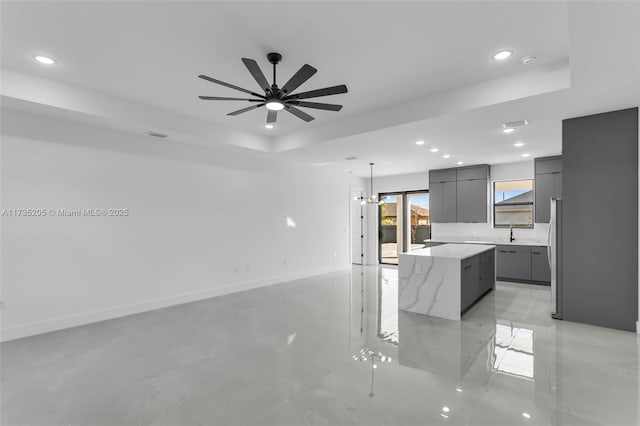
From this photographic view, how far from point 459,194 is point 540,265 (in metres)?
2.28

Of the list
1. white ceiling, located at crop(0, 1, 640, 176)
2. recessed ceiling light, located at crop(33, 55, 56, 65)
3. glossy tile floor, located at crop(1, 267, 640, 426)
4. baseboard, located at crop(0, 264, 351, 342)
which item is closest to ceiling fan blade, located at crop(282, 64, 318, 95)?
white ceiling, located at crop(0, 1, 640, 176)

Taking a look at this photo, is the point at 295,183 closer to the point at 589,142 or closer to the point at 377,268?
the point at 377,268

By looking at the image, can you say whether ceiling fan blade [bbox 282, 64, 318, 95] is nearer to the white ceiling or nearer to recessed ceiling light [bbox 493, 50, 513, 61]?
the white ceiling

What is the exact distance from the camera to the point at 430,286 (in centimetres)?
467

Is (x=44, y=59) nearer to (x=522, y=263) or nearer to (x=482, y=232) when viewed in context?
(x=522, y=263)

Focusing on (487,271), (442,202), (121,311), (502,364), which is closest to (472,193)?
(442,202)

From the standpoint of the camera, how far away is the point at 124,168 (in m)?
4.85

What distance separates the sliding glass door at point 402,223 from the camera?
9.18 meters

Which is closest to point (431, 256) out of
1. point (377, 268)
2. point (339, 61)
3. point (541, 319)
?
point (541, 319)

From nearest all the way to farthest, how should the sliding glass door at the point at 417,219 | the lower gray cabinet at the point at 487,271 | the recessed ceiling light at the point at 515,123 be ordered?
the recessed ceiling light at the point at 515,123
the lower gray cabinet at the point at 487,271
the sliding glass door at the point at 417,219

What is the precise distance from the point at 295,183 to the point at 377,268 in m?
3.46

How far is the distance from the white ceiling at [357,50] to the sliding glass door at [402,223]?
15.1ft

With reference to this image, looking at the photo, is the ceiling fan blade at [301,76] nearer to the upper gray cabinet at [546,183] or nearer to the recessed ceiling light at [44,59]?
the recessed ceiling light at [44,59]

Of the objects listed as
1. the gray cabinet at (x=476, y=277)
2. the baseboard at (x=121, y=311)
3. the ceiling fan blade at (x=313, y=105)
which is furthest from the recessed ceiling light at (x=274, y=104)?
the baseboard at (x=121, y=311)
